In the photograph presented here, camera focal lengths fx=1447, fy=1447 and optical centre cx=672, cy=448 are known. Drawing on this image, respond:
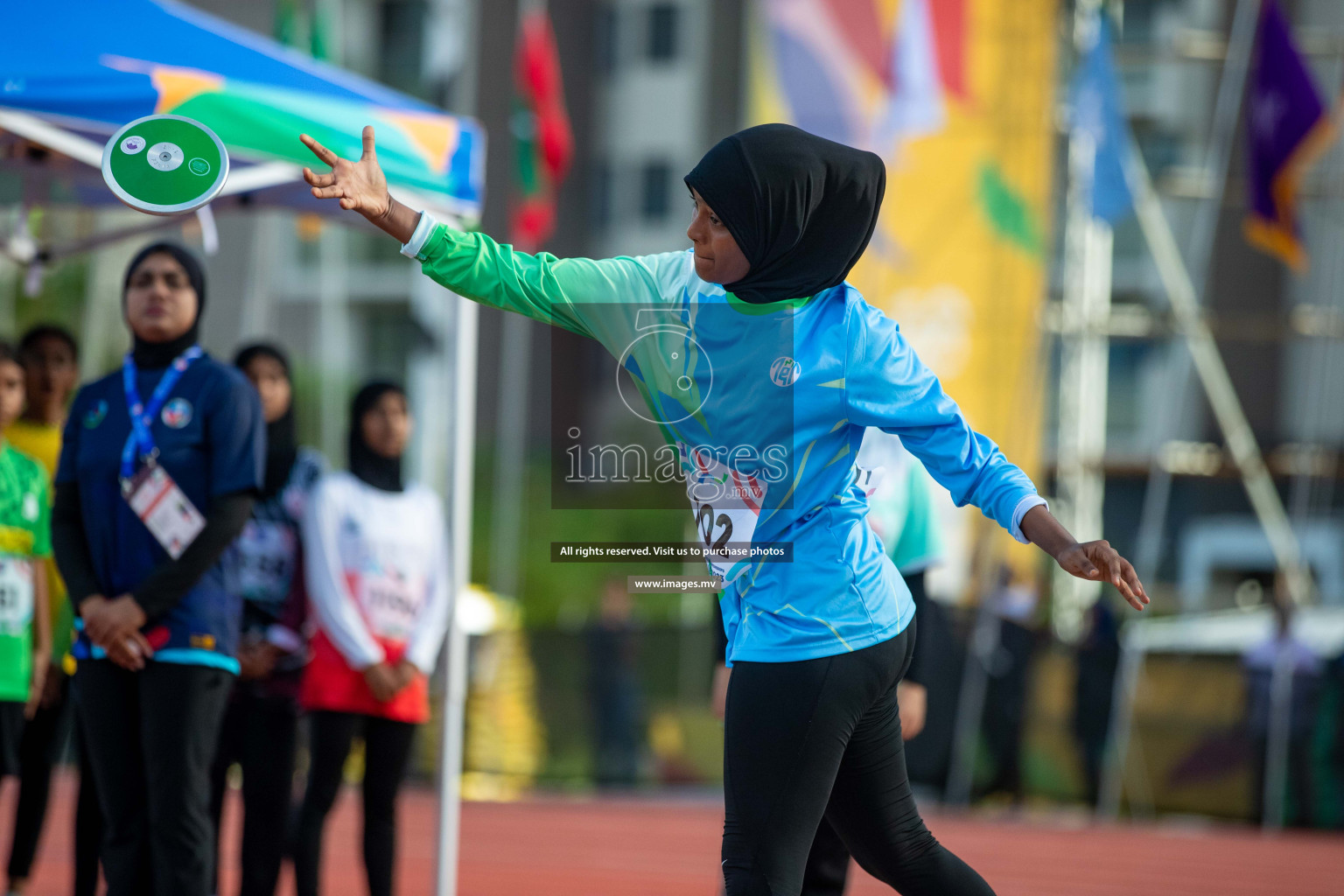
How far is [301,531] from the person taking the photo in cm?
482

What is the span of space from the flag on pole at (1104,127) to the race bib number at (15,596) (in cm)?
989

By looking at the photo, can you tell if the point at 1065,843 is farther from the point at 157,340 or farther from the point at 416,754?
the point at 157,340

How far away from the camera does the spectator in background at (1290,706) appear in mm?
10805

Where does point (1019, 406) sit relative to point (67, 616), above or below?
above

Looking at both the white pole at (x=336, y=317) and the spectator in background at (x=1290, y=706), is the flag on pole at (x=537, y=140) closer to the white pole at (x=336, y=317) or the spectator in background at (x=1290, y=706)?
the spectator in background at (x=1290, y=706)

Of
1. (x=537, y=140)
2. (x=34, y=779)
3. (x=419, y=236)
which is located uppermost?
(x=537, y=140)

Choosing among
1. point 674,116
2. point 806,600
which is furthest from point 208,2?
point 806,600

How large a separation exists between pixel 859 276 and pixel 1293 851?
745cm

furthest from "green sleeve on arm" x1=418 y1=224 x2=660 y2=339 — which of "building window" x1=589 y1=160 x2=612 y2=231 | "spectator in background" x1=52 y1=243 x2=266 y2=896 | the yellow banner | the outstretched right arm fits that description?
"building window" x1=589 y1=160 x2=612 y2=231

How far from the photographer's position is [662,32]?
32438mm

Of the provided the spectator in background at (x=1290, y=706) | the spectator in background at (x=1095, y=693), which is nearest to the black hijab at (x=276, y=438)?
the spectator in background at (x=1095, y=693)

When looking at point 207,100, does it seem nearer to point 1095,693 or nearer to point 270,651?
point 270,651

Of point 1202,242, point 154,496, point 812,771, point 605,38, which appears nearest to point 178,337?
point 154,496

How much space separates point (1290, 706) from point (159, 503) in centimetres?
956
